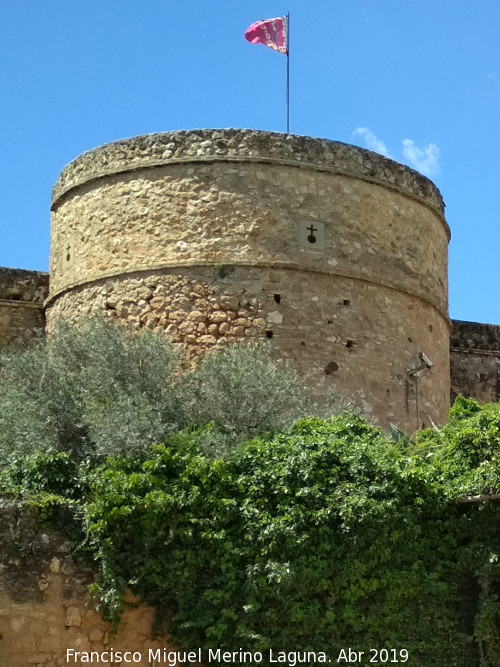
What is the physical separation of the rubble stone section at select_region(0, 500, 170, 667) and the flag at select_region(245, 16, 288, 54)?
7.14 meters

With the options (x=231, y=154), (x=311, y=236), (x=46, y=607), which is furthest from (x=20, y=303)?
(x=46, y=607)

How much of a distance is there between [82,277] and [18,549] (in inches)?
187

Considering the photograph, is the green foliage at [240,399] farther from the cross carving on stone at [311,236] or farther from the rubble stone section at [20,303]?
the rubble stone section at [20,303]

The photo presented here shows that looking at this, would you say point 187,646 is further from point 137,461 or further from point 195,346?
point 195,346

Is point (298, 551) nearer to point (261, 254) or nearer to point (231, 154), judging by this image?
point (261, 254)

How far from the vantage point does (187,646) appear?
9.64 m

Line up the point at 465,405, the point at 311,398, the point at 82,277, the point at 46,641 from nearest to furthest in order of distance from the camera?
the point at 46,641, the point at 465,405, the point at 311,398, the point at 82,277

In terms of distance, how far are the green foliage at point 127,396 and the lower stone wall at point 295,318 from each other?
2.25ft

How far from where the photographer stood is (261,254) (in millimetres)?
13211

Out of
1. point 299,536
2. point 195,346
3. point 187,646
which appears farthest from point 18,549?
point 195,346

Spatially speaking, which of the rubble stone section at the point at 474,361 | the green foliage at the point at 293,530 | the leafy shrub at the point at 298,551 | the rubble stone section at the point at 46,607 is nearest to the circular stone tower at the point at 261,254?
the green foliage at the point at 293,530

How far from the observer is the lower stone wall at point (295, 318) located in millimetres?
13070

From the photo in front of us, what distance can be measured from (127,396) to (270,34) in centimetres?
570

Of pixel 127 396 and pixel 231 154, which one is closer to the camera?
pixel 127 396
